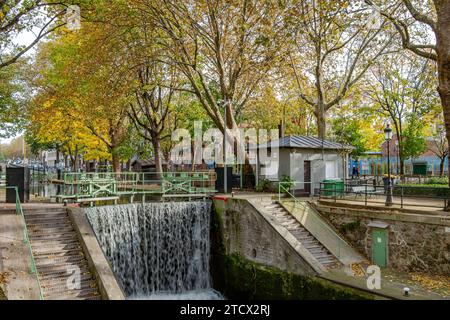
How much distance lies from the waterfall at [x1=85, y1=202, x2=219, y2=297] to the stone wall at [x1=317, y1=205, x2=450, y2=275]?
23.9ft

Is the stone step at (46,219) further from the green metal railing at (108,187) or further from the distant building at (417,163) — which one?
the distant building at (417,163)

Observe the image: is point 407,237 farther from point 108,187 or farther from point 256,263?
point 108,187

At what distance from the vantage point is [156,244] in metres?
17.5

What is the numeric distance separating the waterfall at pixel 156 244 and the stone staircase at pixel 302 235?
3.64 m

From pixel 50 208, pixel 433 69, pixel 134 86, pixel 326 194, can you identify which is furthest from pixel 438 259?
pixel 134 86

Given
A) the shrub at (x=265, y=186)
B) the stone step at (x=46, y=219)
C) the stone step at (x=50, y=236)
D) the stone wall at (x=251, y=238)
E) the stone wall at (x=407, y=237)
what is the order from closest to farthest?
the stone step at (x=50, y=236) → the stone step at (x=46, y=219) → the stone wall at (x=407, y=237) → the stone wall at (x=251, y=238) → the shrub at (x=265, y=186)

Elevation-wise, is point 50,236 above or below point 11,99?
below

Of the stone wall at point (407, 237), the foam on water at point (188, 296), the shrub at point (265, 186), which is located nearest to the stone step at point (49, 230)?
the foam on water at point (188, 296)

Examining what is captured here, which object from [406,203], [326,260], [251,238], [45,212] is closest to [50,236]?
[45,212]

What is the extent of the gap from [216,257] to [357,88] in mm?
22908

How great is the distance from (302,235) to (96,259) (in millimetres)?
9114

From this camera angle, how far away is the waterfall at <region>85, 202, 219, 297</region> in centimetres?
1620

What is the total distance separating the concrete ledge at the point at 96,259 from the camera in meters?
10.8

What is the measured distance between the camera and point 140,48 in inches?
854
